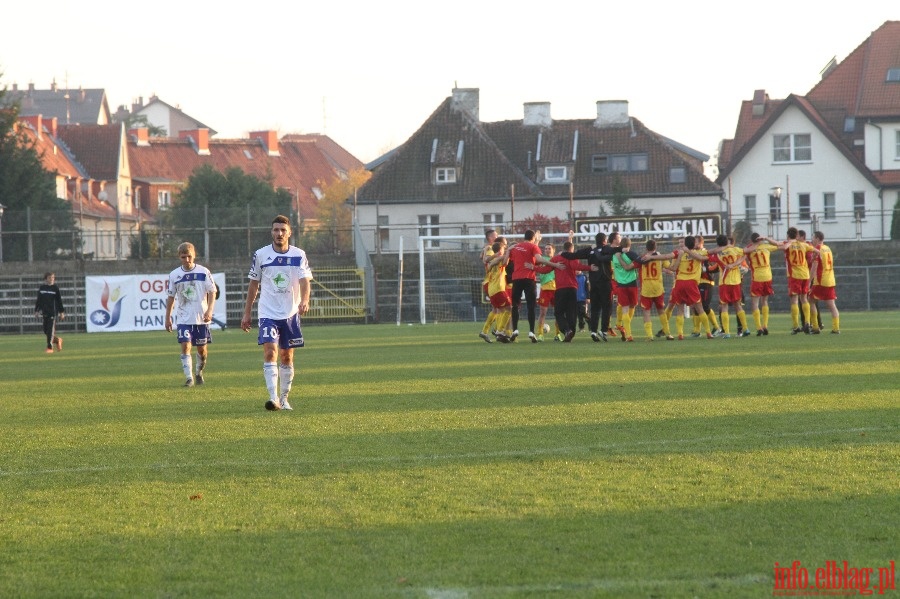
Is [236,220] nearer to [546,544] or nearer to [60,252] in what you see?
[60,252]

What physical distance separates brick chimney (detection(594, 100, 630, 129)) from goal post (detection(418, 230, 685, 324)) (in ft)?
87.3

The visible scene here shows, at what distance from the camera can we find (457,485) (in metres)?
8.13

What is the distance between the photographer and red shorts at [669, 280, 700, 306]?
24625 millimetres

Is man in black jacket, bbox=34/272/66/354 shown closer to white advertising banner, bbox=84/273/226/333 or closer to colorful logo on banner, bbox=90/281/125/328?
white advertising banner, bbox=84/273/226/333

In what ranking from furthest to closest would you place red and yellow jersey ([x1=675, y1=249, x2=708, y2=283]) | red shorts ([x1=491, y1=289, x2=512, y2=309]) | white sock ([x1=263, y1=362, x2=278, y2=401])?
1. red shorts ([x1=491, y1=289, x2=512, y2=309])
2. red and yellow jersey ([x1=675, y1=249, x2=708, y2=283])
3. white sock ([x1=263, y1=362, x2=278, y2=401])

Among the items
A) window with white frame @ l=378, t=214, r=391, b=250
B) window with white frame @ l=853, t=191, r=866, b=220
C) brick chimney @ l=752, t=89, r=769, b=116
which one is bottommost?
window with white frame @ l=378, t=214, r=391, b=250

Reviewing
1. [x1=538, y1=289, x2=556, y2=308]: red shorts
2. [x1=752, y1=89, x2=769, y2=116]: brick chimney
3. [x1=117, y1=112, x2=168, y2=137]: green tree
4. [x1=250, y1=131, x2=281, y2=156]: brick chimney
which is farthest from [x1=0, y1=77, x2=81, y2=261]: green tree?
[x1=117, y1=112, x2=168, y2=137]: green tree

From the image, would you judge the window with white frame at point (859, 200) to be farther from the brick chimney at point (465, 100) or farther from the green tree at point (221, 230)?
the green tree at point (221, 230)

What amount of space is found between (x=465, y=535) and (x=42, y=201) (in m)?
54.7

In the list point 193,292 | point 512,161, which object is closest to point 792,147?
point 512,161

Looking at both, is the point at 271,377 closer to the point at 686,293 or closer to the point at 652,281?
the point at 686,293

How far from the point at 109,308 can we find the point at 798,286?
24.3 metres

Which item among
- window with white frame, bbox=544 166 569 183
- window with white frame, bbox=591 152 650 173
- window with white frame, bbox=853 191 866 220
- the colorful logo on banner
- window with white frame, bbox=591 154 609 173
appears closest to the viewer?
the colorful logo on banner

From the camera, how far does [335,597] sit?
5453 mm
